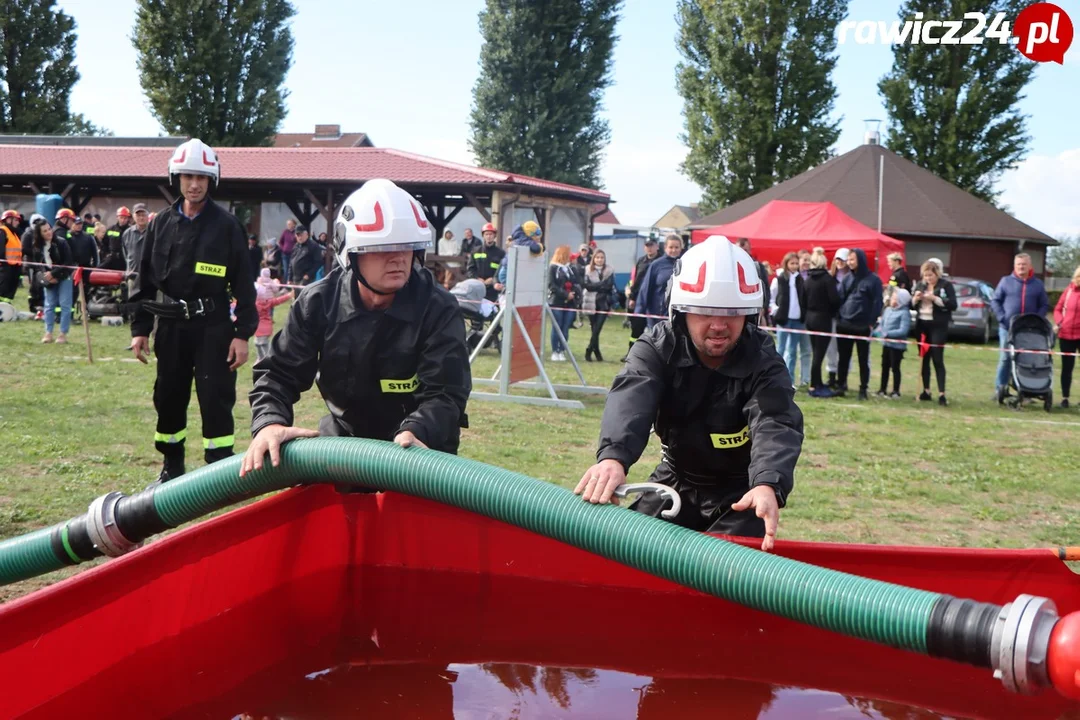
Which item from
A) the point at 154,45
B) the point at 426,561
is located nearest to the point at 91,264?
the point at 426,561

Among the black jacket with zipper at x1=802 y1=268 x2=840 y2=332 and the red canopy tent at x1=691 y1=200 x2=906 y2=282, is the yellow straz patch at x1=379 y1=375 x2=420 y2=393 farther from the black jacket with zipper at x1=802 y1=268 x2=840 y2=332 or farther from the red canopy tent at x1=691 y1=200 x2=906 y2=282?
the red canopy tent at x1=691 y1=200 x2=906 y2=282

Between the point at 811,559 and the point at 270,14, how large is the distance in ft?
143

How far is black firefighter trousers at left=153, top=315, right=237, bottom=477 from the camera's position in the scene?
6.02 m

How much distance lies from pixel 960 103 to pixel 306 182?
22.7 metres

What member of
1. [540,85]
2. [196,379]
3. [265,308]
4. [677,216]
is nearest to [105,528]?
[196,379]

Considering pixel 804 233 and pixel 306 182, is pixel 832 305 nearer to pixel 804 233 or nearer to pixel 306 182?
pixel 804 233

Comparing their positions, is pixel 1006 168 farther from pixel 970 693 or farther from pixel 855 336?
pixel 970 693

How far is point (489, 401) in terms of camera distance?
1130cm

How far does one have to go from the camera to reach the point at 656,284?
1312 cm

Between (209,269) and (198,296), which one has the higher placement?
(209,269)

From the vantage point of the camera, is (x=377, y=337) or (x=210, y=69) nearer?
(x=377, y=337)

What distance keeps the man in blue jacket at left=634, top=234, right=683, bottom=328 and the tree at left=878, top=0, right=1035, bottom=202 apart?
2611 centimetres

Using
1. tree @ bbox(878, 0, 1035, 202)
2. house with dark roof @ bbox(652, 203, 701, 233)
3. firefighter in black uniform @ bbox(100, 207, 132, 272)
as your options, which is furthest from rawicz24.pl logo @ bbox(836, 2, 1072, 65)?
house with dark roof @ bbox(652, 203, 701, 233)

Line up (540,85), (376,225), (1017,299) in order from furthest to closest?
A: (540,85) → (1017,299) → (376,225)
